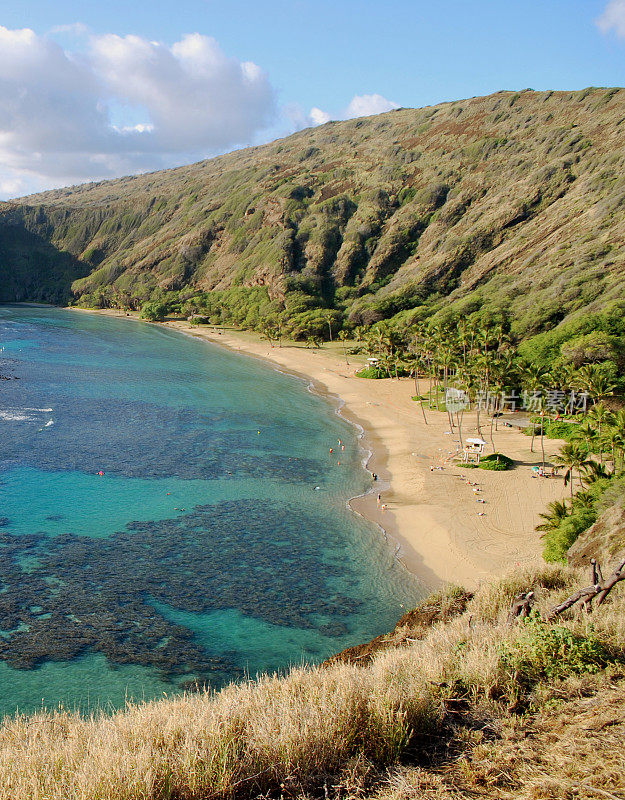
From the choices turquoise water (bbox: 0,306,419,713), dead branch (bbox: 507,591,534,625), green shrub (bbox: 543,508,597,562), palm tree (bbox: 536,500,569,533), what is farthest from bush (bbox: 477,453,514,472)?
dead branch (bbox: 507,591,534,625)

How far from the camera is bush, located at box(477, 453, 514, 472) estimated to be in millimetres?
47769

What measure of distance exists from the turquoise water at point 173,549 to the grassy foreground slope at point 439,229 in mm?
51223

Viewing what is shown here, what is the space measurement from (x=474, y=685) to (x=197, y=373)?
8123 centimetres

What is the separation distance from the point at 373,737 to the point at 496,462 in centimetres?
4120

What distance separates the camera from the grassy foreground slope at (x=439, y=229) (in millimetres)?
98188

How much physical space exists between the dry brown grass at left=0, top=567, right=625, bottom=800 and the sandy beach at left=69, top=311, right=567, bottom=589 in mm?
9969

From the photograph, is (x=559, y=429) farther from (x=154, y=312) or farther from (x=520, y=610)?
(x=154, y=312)

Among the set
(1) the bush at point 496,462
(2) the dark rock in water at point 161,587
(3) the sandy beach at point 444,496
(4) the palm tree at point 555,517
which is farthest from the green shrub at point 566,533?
A: (1) the bush at point 496,462

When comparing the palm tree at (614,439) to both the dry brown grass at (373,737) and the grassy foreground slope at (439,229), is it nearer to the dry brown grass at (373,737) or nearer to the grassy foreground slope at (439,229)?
the dry brown grass at (373,737)

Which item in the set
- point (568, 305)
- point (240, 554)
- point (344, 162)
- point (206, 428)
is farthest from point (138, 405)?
point (344, 162)

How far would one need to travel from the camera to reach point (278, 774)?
8.62 m

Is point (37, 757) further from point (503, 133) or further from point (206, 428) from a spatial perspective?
point (503, 133)

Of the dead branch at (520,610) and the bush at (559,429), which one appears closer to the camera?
the dead branch at (520,610)

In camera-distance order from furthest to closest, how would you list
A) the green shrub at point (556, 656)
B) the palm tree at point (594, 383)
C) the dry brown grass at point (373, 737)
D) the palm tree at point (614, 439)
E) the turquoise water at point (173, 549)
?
the palm tree at point (594, 383) < the palm tree at point (614, 439) < the turquoise water at point (173, 549) < the green shrub at point (556, 656) < the dry brown grass at point (373, 737)
